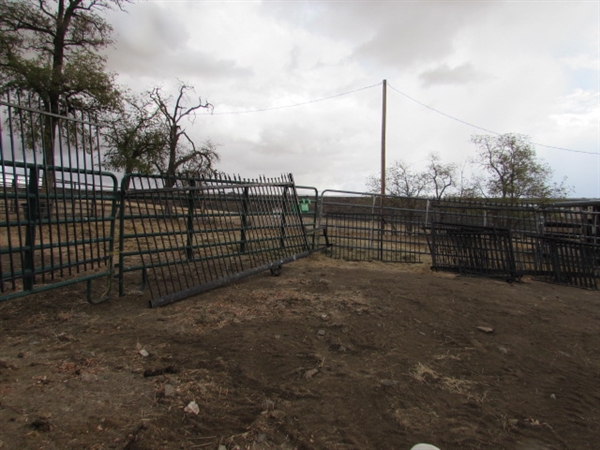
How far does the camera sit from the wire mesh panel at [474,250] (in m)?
6.74

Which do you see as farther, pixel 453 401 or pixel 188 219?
pixel 188 219

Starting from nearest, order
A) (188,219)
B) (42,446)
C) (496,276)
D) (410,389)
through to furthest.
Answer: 1. (42,446)
2. (410,389)
3. (188,219)
4. (496,276)

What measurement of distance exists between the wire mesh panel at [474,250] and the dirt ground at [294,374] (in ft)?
6.93

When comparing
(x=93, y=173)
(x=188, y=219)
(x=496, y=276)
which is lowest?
(x=496, y=276)

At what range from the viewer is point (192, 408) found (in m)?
2.12

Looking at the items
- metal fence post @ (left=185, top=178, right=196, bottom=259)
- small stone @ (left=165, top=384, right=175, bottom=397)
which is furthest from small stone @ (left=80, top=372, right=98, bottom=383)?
metal fence post @ (left=185, top=178, right=196, bottom=259)

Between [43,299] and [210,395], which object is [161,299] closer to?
[43,299]

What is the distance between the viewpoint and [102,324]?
11.4 ft

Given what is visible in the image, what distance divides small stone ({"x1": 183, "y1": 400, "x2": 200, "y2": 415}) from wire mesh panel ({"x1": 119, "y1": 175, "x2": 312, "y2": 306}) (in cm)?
199

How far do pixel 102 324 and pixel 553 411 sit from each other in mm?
4011

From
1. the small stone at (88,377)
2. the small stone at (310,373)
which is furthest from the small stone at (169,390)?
the small stone at (310,373)

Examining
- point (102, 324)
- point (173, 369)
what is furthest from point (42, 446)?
point (102, 324)

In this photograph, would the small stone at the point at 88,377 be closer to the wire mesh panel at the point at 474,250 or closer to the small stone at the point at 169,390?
the small stone at the point at 169,390

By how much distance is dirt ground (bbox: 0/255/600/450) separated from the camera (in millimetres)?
1966
